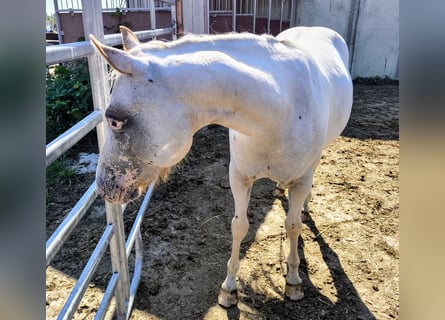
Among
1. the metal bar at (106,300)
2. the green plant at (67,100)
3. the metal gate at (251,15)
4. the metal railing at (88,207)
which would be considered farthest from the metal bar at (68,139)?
the metal gate at (251,15)

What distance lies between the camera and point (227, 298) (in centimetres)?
219

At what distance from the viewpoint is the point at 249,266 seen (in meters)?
2.53

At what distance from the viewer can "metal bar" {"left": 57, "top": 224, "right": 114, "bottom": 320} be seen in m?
1.26

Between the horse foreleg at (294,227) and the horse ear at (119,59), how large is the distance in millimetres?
1284

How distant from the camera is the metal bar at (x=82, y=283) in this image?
4.13 feet

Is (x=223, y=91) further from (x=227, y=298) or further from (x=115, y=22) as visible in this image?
(x=115, y=22)

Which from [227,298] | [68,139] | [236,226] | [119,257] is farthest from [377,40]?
[68,139]

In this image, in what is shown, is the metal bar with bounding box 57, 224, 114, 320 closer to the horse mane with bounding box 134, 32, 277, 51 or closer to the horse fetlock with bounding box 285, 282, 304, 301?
the horse mane with bounding box 134, 32, 277, 51

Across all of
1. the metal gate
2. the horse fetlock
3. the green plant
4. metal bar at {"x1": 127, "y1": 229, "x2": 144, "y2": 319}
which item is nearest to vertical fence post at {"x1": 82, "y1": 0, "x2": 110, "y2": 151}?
metal bar at {"x1": 127, "y1": 229, "x2": 144, "y2": 319}

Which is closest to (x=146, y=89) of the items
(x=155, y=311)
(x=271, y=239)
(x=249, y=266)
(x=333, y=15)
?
(x=155, y=311)

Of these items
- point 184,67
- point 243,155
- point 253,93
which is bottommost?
point 243,155

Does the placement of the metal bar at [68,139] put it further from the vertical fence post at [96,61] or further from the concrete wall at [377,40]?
the concrete wall at [377,40]
